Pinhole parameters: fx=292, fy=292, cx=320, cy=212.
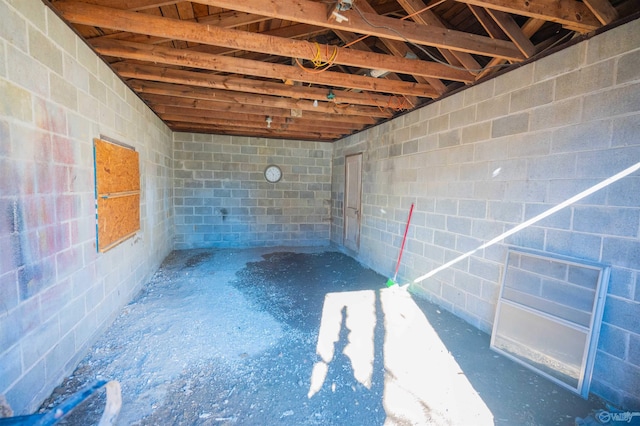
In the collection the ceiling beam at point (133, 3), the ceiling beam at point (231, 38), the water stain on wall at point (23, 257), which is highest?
the ceiling beam at point (133, 3)

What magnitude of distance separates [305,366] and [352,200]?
379cm

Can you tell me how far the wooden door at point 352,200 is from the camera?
211 inches

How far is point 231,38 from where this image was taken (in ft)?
7.47

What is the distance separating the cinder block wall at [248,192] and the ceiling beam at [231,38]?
384 cm

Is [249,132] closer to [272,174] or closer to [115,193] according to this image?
[272,174]

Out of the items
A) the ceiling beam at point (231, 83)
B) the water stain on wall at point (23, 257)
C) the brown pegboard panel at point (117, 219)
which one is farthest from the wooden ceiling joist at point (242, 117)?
the water stain on wall at point (23, 257)

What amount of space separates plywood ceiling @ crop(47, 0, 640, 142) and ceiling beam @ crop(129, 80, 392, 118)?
0.01 metres

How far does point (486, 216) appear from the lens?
2742 mm

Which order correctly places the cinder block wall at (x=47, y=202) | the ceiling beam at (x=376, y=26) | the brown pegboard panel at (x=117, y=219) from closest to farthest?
the cinder block wall at (x=47, y=202), the ceiling beam at (x=376, y=26), the brown pegboard panel at (x=117, y=219)

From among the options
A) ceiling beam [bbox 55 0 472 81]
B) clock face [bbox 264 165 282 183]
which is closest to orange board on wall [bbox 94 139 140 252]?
ceiling beam [bbox 55 0 472 81]

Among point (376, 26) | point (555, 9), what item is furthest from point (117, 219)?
point (555, 9)

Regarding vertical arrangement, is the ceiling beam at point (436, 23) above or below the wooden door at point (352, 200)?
above

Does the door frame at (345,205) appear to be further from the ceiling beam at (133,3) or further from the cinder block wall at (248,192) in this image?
the ceiling beam at (133,3)

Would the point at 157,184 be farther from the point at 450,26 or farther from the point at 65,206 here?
the point at 450,26
